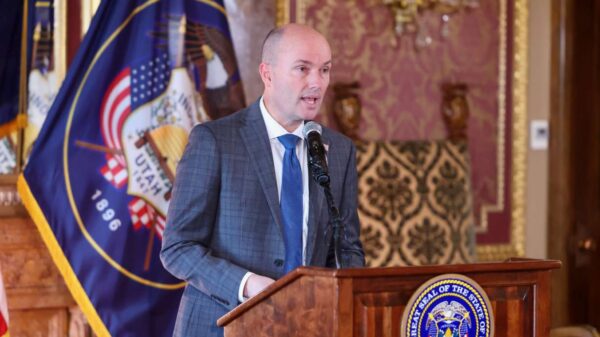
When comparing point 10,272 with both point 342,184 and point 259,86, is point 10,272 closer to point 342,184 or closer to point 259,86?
point 259,86

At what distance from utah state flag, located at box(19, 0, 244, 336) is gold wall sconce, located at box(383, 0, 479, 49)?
108 cm

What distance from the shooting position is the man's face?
248 centimetres

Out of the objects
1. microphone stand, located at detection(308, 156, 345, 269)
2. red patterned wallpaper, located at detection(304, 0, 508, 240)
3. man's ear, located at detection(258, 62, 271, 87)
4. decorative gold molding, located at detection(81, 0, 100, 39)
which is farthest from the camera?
red patterned wallpaper, located at detection(304, 0, 508, 240)

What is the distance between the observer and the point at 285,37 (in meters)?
2.53

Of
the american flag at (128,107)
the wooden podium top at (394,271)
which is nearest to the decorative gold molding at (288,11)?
the american flag at (128,107)

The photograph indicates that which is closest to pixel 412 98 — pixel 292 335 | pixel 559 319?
pixel 559 319

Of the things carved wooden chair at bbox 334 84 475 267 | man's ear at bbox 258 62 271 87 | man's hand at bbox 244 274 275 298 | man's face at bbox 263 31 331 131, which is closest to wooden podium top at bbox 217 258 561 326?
man's hand at bbox 244 274 275 298

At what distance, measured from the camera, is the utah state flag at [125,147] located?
3.42m

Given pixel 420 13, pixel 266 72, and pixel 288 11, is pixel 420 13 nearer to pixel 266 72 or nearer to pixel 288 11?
pixel 288 11

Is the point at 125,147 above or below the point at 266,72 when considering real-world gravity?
below

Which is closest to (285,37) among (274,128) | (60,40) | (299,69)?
(299,69)

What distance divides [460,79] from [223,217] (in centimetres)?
237

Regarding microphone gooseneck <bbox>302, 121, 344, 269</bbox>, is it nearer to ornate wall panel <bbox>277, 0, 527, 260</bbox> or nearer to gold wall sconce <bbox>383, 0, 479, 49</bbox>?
ornate wall panel <bbox>277, 0, 527, 260</bbox>

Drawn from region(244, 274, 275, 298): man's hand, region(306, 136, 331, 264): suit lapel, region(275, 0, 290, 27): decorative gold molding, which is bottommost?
region(244, 274, 275, 298): man's hand
